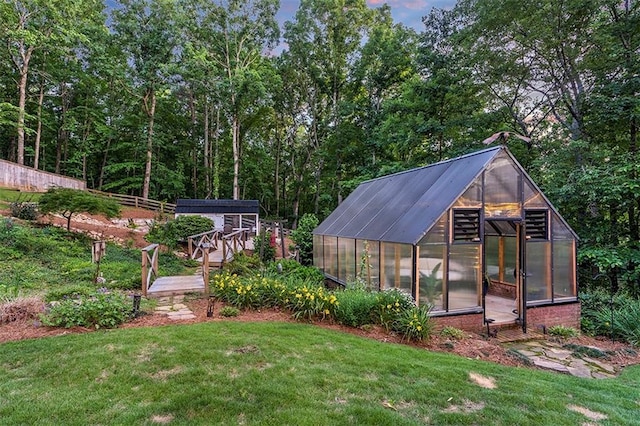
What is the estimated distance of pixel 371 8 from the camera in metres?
23.4

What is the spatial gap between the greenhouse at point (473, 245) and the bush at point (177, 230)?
900 centimetres

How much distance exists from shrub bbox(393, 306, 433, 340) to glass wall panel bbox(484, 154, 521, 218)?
2.65m

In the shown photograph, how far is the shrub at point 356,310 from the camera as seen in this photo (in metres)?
5.78

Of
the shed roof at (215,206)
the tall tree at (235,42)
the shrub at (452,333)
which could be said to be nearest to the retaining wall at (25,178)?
the shed roof at (215,206)

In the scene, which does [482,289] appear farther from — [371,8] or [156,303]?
[371,8]

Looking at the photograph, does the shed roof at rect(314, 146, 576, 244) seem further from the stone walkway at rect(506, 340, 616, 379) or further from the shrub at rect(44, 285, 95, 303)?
the shrub at rect(44, 285, 95, 303)

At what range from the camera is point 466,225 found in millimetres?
6516

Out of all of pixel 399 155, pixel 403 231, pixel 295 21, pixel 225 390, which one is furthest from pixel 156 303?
pixel 295 21

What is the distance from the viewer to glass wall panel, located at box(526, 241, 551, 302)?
6996 millimetres

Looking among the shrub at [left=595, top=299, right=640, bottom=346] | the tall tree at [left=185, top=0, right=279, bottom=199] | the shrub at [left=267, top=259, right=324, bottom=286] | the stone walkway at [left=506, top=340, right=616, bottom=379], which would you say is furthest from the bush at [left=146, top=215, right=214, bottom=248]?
the shrub at [left=595, top=299, right=640, bottom=346]

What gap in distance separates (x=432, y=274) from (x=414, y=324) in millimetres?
1212

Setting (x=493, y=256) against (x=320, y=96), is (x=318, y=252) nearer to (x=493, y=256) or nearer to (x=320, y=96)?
(x=493, y=256)

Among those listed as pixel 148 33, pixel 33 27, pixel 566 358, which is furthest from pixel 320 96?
Result: pixel 566 358

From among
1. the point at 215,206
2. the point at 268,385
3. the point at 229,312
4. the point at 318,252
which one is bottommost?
the point at 268,385
